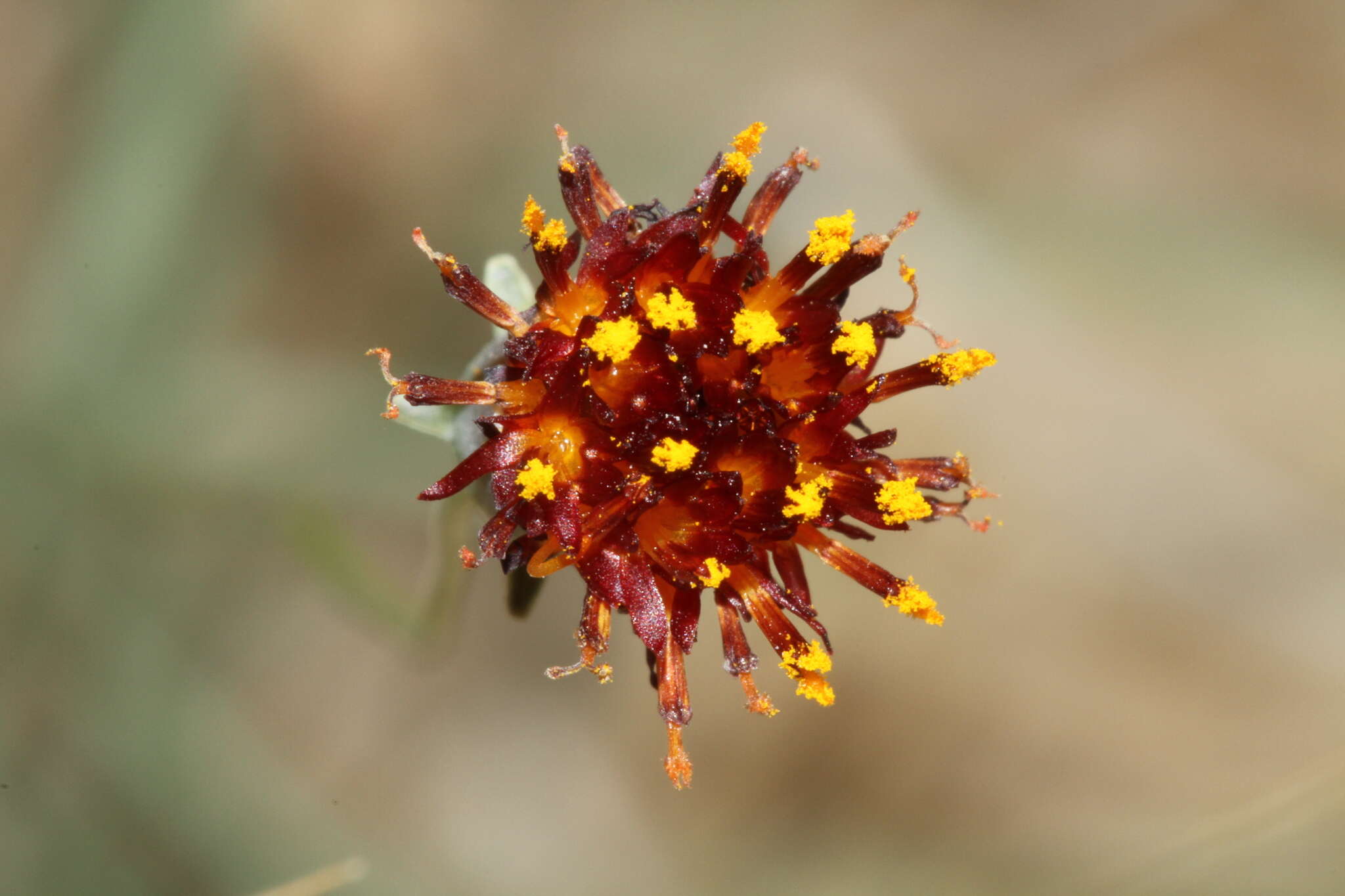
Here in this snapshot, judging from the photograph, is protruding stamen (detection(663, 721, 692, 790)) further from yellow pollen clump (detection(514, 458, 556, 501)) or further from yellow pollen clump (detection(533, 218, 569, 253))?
yellow pollen clump (detection(533, 218, 569, 253))

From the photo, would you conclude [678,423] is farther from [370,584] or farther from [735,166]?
[370,584]

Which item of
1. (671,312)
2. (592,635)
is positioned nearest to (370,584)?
(592,635)

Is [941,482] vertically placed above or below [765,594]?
above

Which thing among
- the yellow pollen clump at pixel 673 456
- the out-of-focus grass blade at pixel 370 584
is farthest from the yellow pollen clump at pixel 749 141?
the out-of-focus grass blade at pixel 370 584

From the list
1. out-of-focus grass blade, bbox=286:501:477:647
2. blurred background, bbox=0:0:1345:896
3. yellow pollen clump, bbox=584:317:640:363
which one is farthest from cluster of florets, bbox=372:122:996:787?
out-of-focus grass blade, bbox=286:501:477:647

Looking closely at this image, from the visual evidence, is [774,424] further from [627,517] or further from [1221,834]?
[1221,834]

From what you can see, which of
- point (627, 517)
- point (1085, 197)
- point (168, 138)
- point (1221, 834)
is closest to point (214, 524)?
point (168, 138)
